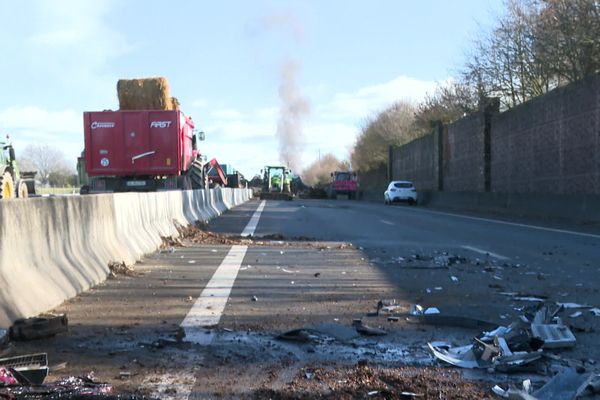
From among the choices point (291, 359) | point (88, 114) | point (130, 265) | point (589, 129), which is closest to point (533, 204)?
point (589, 129)

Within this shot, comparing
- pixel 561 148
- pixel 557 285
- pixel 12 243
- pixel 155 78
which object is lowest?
pixel 557 285

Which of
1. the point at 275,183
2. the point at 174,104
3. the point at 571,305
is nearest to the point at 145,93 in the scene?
the point at 174,104

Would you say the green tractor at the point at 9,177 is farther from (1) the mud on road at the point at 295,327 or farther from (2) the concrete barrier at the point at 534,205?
(2) the concrete barrier at the point at 534,205

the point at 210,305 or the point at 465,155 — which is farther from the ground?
the point at 465,155

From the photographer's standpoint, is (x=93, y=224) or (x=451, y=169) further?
(x=451, y=169)

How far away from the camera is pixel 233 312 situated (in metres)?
6.15

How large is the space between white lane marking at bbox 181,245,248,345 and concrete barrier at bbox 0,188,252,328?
1.31 meters

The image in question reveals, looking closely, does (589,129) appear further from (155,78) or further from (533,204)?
(155,78)

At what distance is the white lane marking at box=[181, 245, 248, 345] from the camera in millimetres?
5277

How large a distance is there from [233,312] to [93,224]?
2.64 meters

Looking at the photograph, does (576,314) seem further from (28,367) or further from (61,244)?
(61,244)

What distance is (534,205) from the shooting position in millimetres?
23531

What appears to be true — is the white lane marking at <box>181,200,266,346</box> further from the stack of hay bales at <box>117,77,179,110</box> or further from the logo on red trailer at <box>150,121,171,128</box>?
the stack of hay bales at <box>117,77,179,110</box>

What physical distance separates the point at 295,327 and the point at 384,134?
6431 cm
